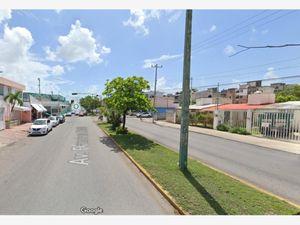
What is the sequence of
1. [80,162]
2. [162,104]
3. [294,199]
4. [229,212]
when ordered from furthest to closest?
1. [162,104]
2. [80,162]
3. [294,199]
4. [229,212]

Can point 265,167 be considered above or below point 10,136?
above

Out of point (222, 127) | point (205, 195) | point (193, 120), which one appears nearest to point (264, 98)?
point (222, 127)

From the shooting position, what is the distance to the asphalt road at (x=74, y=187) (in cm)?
533

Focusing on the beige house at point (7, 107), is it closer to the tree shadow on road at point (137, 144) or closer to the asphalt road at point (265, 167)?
the tree shadow on road at point (137, 144)

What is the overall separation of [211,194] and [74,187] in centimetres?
393

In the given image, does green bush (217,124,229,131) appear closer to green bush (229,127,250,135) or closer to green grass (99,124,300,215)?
green bush (229,127,250,135)

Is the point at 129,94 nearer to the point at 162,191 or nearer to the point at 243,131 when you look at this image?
the point at 162,191

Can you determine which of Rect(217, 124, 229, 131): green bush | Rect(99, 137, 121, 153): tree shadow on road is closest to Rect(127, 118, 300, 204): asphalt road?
Rect(99, 137, 121, 153): tree shadow on road

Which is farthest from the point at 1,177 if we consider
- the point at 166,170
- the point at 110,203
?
the point at 166,170

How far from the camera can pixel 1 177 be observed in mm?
7621

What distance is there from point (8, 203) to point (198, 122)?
29.5m

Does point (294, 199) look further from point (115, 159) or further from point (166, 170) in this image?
point (115, 159)

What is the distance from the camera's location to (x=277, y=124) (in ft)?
65.4

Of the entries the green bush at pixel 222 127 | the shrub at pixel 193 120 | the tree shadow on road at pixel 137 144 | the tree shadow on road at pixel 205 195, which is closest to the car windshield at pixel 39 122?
the tree shadow on road at pixel 137 144
